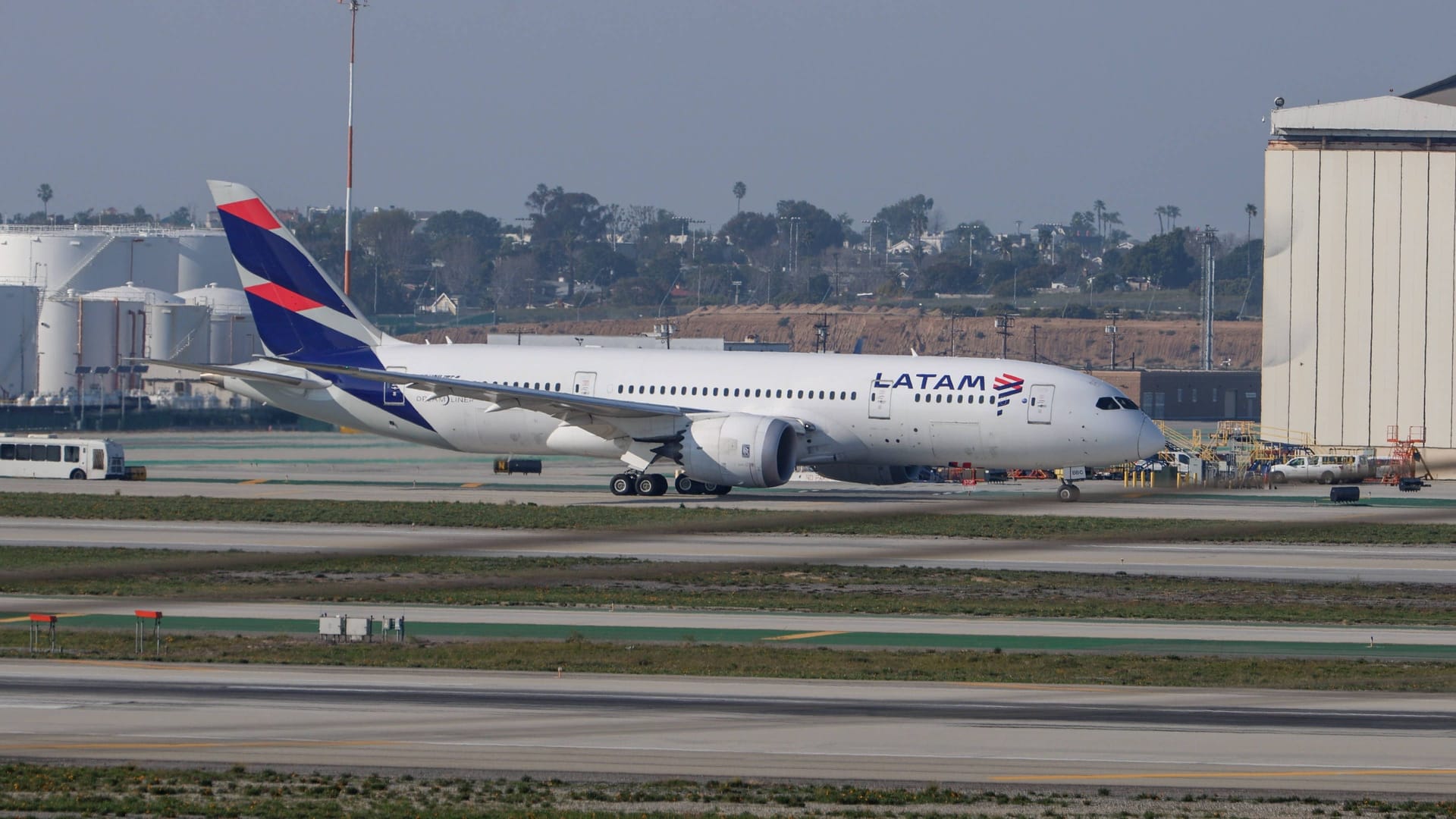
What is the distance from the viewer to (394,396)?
5978 centimetres

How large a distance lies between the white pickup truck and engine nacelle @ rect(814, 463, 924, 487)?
15.2 metres

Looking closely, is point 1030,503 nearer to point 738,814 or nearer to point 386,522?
point 738,814

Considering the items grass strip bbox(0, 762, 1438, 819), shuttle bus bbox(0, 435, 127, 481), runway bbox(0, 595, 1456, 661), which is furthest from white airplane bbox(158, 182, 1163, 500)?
grass strip bbox(0, 762, 1438, 819)

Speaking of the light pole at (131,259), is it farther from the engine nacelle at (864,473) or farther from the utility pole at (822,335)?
the engine nacelle at (864,473)

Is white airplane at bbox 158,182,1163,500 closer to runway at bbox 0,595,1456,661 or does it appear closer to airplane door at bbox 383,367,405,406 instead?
airplane door at bbox 383,367,405,406

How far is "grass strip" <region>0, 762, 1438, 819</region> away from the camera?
17.6 meters

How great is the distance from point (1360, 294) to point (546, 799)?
6868cm

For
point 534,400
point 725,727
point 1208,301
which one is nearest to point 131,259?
point 1208,301

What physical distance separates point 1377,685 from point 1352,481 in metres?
43.7

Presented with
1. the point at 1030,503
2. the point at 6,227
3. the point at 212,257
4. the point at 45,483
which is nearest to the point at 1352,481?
the point at 1030,503

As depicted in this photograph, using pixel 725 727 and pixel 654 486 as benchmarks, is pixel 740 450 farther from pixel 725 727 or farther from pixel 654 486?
pixel 725 727

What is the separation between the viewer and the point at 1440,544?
161 ft

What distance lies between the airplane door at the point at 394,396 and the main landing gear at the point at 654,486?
8130 mm

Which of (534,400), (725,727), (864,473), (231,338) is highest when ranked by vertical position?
(231,338)
